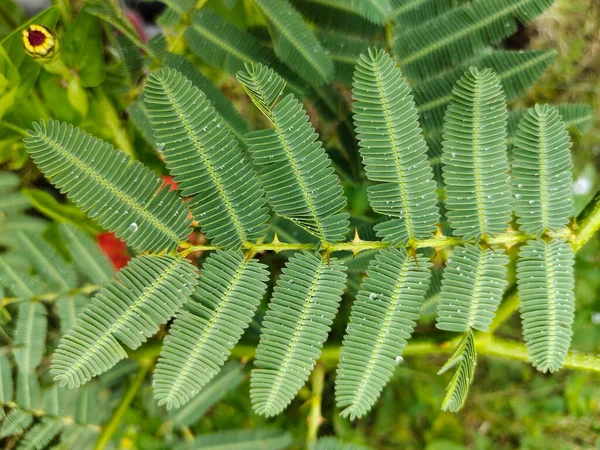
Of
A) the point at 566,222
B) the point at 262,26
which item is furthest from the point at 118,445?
the point at 566,222

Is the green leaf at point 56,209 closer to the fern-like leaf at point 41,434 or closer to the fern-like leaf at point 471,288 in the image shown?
the fern-like leaf at point 41,434

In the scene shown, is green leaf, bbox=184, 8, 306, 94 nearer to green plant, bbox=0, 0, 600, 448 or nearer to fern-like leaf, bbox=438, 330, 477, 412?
green plant, bbox=0, 0, 600, 448

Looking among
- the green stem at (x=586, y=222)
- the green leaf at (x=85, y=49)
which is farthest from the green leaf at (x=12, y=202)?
the green stem at (x=586, y=222)

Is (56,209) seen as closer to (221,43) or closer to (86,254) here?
(86,254)

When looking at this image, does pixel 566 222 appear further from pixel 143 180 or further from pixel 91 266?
pixel 91 266

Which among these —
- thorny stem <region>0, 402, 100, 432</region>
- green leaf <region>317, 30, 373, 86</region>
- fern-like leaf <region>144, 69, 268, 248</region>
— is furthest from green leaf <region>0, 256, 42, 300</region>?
green leaf <region>317, 30, 373, 86</region>

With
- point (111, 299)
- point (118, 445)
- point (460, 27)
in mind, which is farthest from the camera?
point (118, 445)
